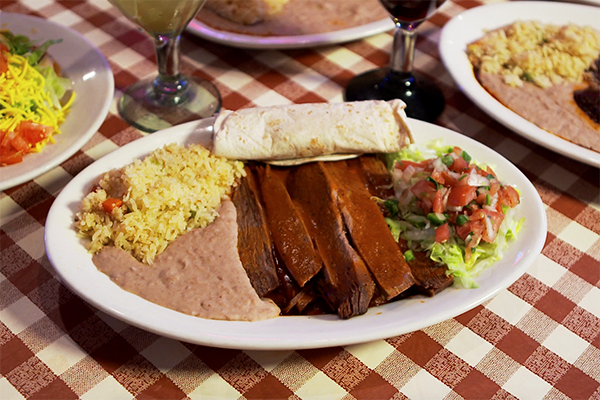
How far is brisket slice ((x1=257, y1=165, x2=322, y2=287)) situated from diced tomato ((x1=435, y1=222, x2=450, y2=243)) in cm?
47

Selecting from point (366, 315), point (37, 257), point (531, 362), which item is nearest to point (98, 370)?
point (37, 257)

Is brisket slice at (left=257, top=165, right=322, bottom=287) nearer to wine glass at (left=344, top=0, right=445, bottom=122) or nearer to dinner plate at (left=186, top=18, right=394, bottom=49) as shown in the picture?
wine glass at (left=344, top=0, right=445, bottom=122)

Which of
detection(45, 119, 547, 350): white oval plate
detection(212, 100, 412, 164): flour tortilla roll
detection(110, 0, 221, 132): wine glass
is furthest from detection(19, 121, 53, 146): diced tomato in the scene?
detection(212, 100, 412, 164): flour tortilla roll

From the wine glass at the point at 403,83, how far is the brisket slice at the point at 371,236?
3.13 feet

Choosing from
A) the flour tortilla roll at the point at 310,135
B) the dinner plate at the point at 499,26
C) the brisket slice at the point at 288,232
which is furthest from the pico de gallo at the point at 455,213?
the dinner plate at the point at 499,26

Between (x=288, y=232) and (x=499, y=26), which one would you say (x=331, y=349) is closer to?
(x=288, y=232)

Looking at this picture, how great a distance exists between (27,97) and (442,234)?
2.02m

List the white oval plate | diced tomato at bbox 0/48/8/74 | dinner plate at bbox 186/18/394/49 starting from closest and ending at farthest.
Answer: the white oval plate → diced tomato at bbox 0/48/8/74 → dinner plate at bbox 186/18/394/49

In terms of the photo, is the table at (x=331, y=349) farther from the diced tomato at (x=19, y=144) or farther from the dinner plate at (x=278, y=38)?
the dinner plate at (x=278, y=38)

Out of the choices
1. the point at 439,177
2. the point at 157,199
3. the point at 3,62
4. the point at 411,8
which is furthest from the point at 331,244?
the point at 3,62

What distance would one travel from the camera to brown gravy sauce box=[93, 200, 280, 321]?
7.25 feet

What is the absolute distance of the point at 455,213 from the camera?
2.53 meters

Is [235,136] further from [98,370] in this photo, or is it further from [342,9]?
[342,9]

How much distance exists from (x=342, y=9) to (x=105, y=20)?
1567mm
